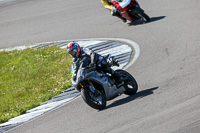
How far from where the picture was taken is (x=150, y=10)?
18125 millimetres

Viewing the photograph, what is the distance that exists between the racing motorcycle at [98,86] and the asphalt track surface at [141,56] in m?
0.20

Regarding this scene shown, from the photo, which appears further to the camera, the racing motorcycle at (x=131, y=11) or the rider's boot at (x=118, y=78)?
the racing motorcycle at (x=131, y=11)

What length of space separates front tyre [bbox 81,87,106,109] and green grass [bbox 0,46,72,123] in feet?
8.55

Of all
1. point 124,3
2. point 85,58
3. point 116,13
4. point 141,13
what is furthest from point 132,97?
point 116,13

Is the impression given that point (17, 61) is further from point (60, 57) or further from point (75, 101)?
point (75, 101)

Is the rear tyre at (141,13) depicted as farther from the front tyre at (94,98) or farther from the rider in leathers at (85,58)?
the front tyre at (94,98)

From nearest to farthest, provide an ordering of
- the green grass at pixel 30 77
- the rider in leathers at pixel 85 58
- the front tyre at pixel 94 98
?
the front tyre at pixel 94 98, the rider in leathers at pixel 85 58, the green grass at pixel 30 77

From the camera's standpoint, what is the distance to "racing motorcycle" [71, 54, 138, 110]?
31.1 feet

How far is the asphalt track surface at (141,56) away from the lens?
8.29 m

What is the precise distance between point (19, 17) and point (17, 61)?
6.20 m

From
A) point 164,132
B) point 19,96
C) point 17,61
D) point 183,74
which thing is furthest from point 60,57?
point 164,132

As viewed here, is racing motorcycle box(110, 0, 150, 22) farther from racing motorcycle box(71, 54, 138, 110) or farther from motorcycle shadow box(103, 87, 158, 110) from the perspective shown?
motorcycle shadow box(103, 87, 158, 110)

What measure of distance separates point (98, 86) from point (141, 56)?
3545mm

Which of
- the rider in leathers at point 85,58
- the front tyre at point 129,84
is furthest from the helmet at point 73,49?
the front tyre at point 129,84
